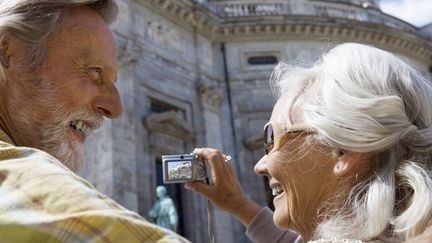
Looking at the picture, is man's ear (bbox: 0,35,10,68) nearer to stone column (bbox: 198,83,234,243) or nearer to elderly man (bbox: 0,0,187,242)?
elderly man (bbox: 0,0,187,242)

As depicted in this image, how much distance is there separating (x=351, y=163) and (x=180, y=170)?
2.83ft

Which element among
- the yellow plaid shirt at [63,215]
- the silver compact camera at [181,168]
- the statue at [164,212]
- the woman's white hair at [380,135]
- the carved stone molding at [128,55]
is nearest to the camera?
the yellow plaid shirt at [63,215]

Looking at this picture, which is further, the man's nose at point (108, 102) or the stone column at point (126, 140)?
the stone column at point (126, 140)

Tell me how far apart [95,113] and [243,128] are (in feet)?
45.2

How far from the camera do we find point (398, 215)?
1464mm

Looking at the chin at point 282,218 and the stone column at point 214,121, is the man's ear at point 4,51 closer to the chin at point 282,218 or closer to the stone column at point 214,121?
the chin at point 282,218

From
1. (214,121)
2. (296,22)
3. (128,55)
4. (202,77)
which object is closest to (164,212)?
(128,55)

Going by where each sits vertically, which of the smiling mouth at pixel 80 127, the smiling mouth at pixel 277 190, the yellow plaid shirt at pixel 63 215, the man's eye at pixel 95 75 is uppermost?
the man's eye at pixel 95 75

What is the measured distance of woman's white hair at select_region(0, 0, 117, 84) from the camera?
4.80 ft

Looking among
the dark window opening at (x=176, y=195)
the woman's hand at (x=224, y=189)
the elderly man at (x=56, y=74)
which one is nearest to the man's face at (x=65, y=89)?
the elderly man at (x=56, y=74)

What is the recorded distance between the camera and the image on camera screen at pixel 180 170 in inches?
87.9

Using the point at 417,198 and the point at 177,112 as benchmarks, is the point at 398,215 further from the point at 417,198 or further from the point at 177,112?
the point at 177,112

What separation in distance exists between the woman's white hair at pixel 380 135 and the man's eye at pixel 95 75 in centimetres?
69

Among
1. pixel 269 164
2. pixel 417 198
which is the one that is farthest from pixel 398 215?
pixel 269 164
